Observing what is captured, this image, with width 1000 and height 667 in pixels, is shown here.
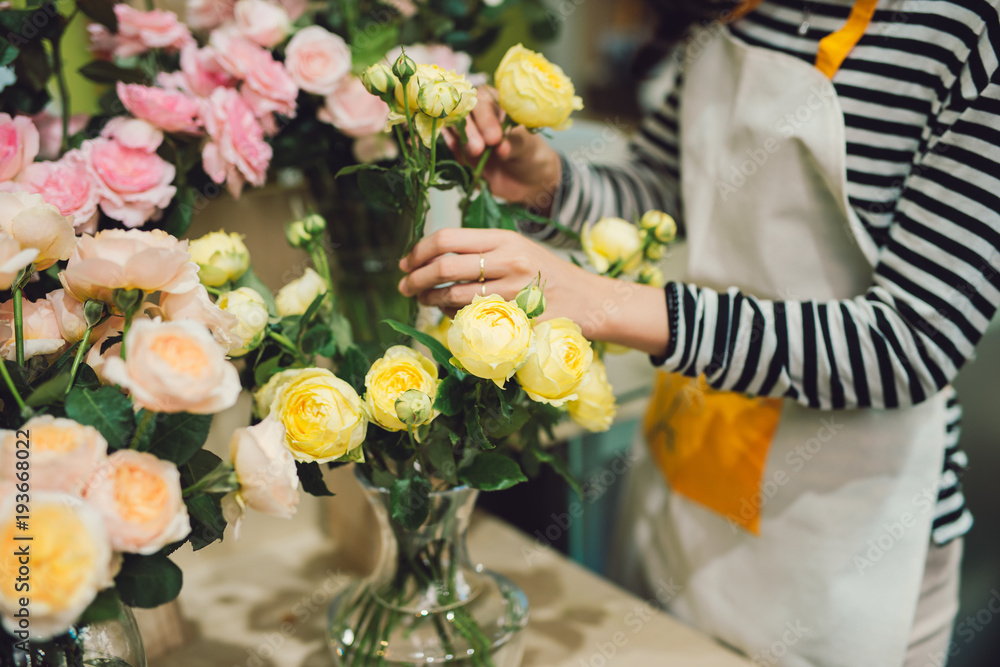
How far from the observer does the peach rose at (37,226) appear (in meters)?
0.39

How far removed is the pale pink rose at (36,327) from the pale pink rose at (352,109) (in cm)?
33

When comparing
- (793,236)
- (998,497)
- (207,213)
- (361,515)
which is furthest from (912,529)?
(207,213)

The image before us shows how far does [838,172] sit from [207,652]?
0.77 metres

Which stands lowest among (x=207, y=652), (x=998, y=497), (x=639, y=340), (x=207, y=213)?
(x=207, y=652)

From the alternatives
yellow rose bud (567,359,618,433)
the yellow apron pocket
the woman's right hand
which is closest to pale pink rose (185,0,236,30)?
the woman's right hand

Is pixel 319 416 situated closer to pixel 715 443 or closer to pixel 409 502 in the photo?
→ pixel 409 502

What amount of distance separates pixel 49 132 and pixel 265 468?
18.9 inches

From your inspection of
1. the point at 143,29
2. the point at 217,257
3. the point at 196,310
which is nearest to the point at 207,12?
the point at 143,29

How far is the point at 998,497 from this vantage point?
3.95ft

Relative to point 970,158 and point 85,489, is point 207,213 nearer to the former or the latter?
point 85,489

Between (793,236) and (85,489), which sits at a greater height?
(793,236)

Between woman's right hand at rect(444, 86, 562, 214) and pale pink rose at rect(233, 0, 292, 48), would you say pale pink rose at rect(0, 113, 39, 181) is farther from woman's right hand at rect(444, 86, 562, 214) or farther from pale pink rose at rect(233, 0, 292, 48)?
woman's right hand at rect(444, 86, 562, 214)

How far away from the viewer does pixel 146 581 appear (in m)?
0.37

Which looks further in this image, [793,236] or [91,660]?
[793,236]
